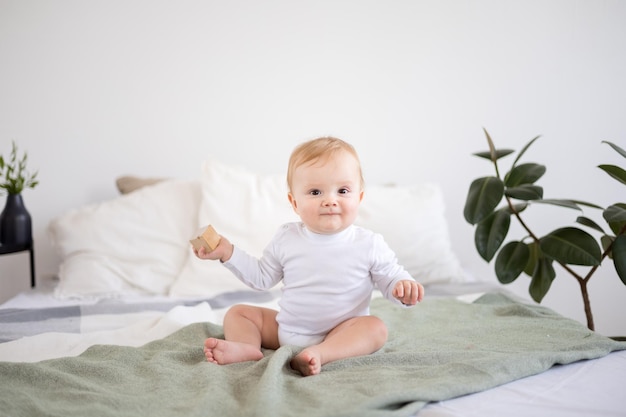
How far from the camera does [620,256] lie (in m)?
1.70

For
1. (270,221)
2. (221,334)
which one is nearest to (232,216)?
(270,221)

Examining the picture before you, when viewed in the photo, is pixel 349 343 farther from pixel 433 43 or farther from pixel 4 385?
pixel 433 43

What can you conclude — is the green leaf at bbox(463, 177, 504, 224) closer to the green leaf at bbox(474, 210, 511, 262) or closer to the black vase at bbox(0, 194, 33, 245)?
the green leaf at bbox(474, 210, 511, 262)

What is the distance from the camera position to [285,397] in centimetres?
104

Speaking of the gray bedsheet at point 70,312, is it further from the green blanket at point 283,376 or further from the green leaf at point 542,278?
the green leaf at point 542,278

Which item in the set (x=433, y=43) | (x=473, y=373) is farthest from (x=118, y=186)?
(x=473, y=373)

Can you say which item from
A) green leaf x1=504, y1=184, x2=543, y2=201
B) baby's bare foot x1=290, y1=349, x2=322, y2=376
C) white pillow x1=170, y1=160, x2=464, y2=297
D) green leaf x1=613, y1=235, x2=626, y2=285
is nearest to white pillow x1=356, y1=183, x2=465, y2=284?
white pillow x1=170, y1=160, x2=464, y2=297

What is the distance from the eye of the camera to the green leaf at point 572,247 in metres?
1.70

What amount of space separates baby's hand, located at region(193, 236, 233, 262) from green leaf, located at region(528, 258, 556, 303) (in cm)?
108

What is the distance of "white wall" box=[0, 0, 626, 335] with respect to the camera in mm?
2496

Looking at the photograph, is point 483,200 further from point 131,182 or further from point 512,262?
point 131,182

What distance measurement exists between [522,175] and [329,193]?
906mm

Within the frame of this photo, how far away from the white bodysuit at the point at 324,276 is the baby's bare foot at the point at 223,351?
134mm

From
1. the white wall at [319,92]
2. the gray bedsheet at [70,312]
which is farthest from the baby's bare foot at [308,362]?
the white wall at [319,92]
